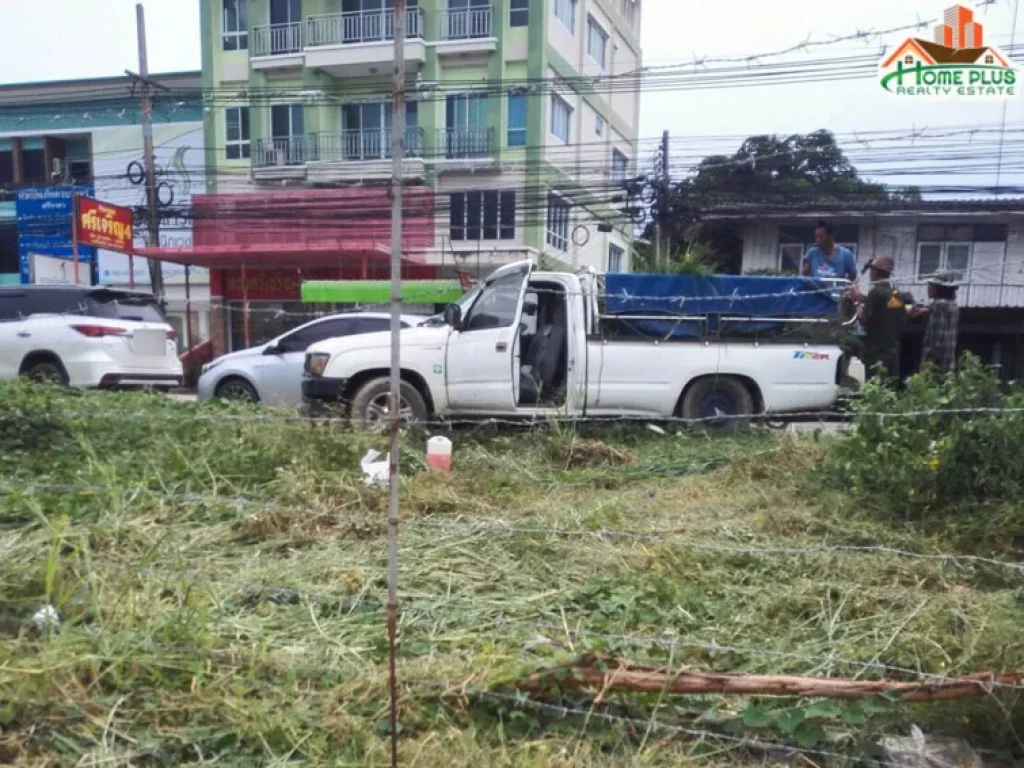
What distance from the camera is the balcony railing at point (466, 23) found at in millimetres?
23484

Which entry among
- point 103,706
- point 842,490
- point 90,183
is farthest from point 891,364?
point 90,183

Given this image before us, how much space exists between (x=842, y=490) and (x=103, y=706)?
3.98 meters

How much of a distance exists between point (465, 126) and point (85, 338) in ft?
51.0

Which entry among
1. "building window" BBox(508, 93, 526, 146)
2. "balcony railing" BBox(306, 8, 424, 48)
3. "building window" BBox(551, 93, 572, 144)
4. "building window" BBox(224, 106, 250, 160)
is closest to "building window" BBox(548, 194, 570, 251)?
"building window" BBox(508, 93, 526, 146)

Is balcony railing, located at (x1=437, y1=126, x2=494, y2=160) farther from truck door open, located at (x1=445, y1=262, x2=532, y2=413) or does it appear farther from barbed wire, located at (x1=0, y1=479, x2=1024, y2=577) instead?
barbed wire, located at (x1=0, y1=479, x2=1024, y2=577)

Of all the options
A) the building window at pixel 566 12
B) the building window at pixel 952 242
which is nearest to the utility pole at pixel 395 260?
the building window at pixel 952 242

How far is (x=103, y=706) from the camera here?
254 centimetres

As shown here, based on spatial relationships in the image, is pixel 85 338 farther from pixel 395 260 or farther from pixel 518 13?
pixel 518 13

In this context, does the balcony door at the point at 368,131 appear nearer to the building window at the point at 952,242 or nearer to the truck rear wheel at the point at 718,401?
the building window at the point at 952,242

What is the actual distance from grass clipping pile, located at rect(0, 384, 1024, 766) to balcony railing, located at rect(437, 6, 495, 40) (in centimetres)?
2122

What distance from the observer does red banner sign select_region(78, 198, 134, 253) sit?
18859 millimetres

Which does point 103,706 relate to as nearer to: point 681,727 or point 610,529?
point 681,727

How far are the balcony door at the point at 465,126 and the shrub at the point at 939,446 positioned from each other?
2065 cm

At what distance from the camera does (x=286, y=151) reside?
25.2 metres
